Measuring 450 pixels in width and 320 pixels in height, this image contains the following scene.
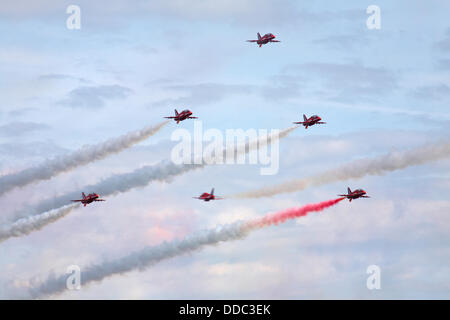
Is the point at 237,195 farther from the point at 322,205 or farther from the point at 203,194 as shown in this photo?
the point at 322,205

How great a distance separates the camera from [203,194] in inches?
7781

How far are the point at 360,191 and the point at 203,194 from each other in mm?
39411

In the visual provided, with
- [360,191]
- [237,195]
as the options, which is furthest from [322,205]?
[237,195]

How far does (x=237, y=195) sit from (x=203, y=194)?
10.2 meters

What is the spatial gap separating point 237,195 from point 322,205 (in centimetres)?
2321

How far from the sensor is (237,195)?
192 meters

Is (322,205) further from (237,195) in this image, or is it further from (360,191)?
(237,195)

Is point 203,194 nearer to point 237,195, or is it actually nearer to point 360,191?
point 237,195

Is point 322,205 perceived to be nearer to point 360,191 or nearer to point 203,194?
point 360,191

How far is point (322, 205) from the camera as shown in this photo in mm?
199500

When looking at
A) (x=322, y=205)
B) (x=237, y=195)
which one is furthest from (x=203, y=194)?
(x=322, y=205)
